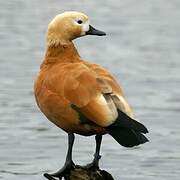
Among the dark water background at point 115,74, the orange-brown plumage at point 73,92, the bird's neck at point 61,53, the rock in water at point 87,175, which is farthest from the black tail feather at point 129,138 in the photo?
the dark water background at point 115,74

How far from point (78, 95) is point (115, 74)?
8194 millimetres

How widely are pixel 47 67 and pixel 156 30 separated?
40.8 feet

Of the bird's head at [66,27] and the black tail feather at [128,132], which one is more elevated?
the bird's head at [66,27]

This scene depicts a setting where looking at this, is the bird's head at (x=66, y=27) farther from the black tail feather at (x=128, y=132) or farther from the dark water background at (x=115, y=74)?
the dark water background at (x=115, y=74)

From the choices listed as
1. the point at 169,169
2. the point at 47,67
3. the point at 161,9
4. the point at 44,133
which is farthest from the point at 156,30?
the point at 47,67

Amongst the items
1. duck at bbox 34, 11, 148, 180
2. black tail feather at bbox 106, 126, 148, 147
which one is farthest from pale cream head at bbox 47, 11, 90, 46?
black tail feather at bbox 106, 126, 148, 147

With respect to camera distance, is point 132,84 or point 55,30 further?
point 132,84

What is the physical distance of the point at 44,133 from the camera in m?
13.9

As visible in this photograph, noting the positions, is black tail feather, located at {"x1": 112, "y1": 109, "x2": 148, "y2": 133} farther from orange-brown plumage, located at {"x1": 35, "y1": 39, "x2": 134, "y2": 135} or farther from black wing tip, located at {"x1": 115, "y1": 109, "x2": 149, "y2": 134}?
orange-brown plumage, located at {"x1": 35, "y1": 39, "x2": 134, "y2": 135}

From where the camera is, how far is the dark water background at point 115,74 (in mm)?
12516

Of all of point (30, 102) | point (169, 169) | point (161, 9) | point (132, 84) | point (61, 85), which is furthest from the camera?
point (161, 9)

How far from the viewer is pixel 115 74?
1747 centimetres

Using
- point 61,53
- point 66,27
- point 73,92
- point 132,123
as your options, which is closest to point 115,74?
point 61,53

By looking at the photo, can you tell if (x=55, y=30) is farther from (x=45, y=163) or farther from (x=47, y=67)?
(x=45, y=163)
